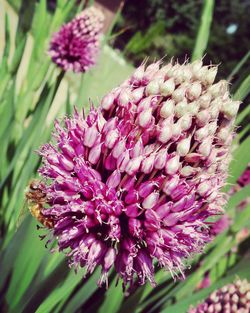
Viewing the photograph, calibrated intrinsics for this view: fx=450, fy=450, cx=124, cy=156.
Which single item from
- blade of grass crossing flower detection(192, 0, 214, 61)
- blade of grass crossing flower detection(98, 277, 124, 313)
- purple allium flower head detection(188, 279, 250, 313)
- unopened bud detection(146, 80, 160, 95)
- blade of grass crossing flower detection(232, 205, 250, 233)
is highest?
blade of grass crossing flower detection(192, 0, 214, 61)

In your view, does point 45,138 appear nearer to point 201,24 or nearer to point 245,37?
point 201,24

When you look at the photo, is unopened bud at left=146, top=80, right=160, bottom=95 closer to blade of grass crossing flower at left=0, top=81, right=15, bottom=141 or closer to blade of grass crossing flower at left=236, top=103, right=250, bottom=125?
blade of grass crossing flower at left=236, top=103, right=250, bottom=125

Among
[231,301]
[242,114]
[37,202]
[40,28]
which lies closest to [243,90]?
[242,114]

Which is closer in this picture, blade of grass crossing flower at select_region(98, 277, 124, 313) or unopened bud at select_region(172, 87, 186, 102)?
unopened bud at select_region(172, 87, 186, 102)

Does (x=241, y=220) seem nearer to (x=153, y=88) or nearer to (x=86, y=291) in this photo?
(x=86, y=291)

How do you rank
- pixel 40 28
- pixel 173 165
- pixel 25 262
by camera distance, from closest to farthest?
pixel 173 165 → pixel 25 262 → pixel 40 28

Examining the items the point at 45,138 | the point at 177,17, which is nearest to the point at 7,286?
the point at 45,138

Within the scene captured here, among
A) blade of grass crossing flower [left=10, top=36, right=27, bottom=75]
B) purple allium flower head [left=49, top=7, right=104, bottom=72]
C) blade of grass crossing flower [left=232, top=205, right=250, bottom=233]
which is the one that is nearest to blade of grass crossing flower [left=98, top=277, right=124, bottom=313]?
blade of grass crossing flower [left=232, top=205, right=250, bottom=233]
